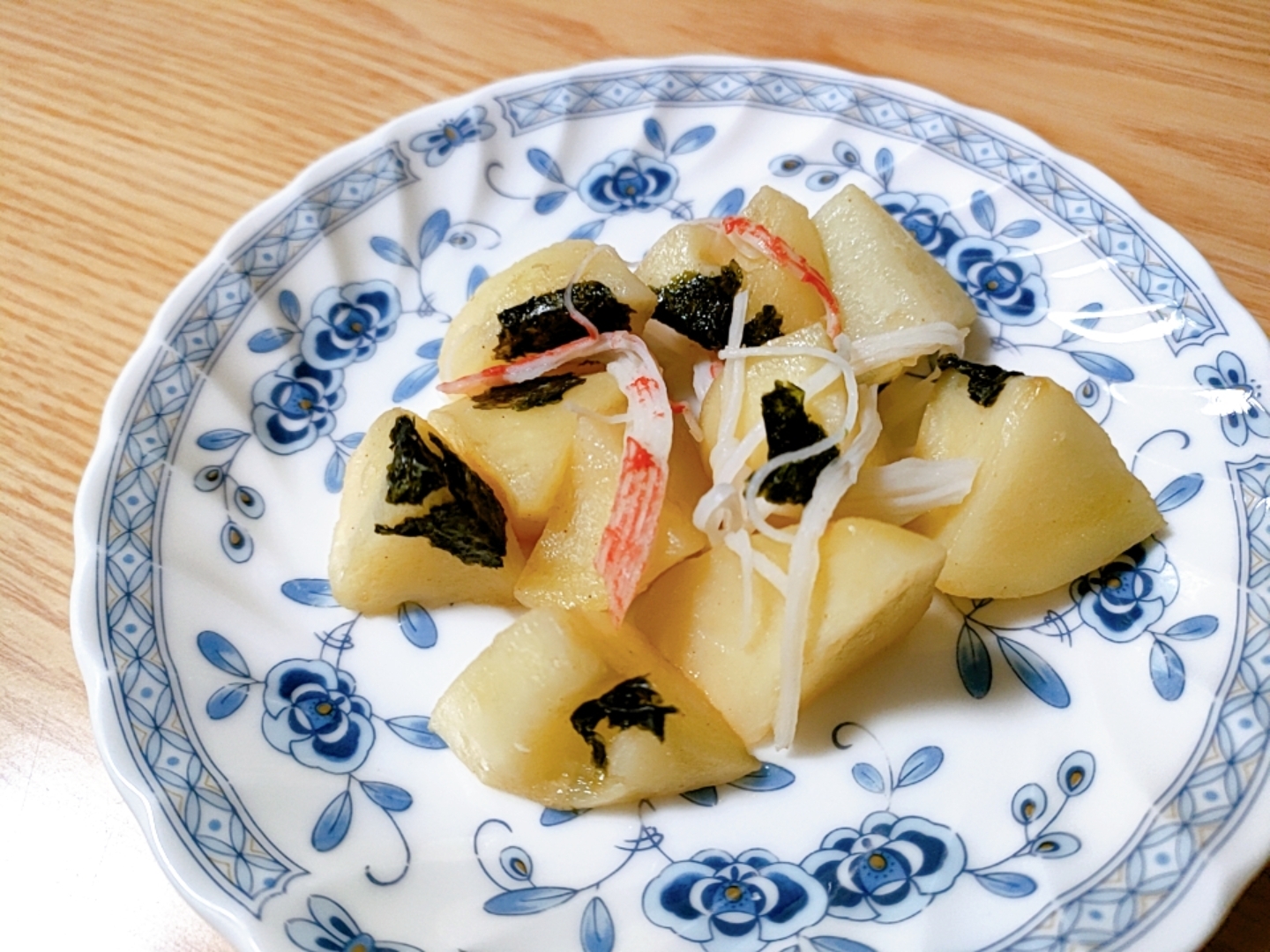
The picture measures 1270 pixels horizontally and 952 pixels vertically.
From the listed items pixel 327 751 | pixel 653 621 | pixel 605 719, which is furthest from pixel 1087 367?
pixel 327 751

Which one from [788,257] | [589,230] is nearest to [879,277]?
[788,257]

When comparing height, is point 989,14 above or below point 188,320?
above

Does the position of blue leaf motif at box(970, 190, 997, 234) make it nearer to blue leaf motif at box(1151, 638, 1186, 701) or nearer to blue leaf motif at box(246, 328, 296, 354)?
blue leaf motif at box(1151, 638, 1186, 701)

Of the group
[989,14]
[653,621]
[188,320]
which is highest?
[989,14]

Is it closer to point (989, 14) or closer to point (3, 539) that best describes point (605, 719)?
point (3, 539)

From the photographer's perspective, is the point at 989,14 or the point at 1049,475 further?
the point at 989,14

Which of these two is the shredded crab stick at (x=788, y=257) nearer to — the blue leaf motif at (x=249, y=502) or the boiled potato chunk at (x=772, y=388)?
the boiled potato chunk at (x=772, y=388)

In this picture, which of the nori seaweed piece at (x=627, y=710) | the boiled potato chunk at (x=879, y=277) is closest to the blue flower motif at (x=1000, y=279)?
the boiled potato chunk at (x=879, y=277)
